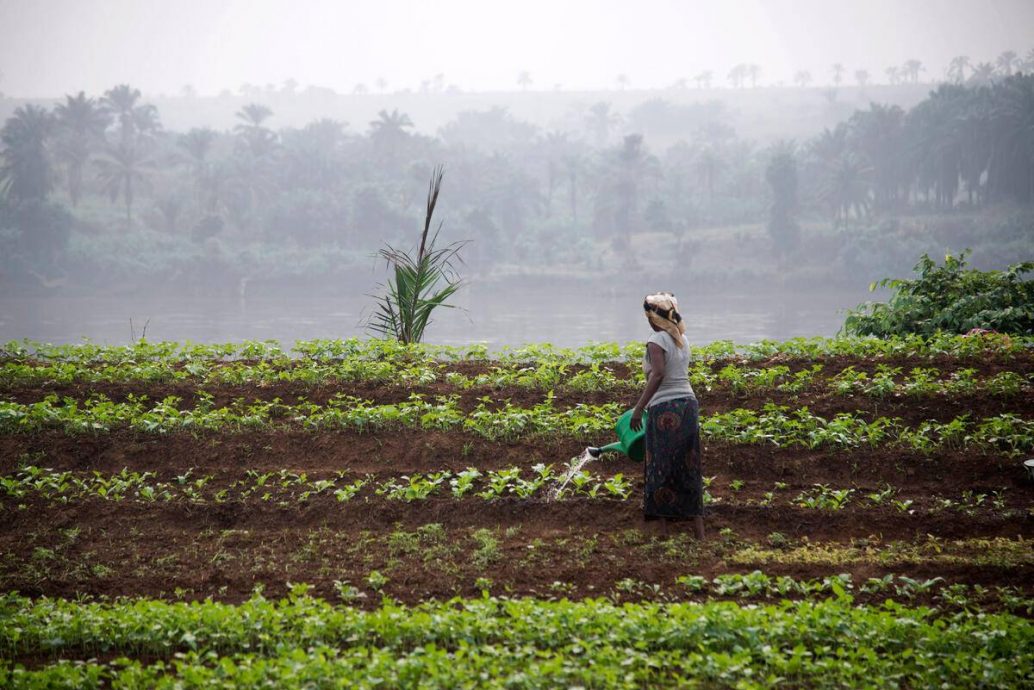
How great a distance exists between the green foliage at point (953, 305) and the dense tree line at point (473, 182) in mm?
51263

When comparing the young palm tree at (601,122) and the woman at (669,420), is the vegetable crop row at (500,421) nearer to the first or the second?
the woman at (669,420)

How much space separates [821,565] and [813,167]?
68552mm

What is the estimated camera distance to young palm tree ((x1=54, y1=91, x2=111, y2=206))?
6625cm

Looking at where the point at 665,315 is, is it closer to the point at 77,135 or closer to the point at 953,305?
the point at 953,305

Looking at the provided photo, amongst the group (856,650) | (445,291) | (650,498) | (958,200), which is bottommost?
(856,650)

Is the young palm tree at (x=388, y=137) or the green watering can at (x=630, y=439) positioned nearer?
the green watering can at (x=630, y=439)

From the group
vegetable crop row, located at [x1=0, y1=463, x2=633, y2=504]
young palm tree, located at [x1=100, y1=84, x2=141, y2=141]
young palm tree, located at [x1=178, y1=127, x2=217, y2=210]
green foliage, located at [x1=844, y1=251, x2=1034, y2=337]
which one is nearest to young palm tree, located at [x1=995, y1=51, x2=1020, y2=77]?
young palm tree, located at [x1=178, y1=127, x2=217, y2=210]

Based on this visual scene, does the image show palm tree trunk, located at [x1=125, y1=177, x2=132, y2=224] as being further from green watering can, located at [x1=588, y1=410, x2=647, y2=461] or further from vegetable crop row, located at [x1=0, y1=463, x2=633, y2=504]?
green watering can, located at [x1=588, y1=410, x2=647, y2=461]

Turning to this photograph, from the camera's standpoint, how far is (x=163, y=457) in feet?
24.2

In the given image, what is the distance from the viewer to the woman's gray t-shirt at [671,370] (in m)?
5.57

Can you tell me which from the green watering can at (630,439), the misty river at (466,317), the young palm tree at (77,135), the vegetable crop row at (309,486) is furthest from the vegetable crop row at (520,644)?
the young palm tree at (77,135)

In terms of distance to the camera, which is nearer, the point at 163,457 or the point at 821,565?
the point at 821,565

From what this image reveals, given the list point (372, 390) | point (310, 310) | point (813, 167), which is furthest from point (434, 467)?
point (813, 167)

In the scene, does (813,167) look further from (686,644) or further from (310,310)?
(686,644)
